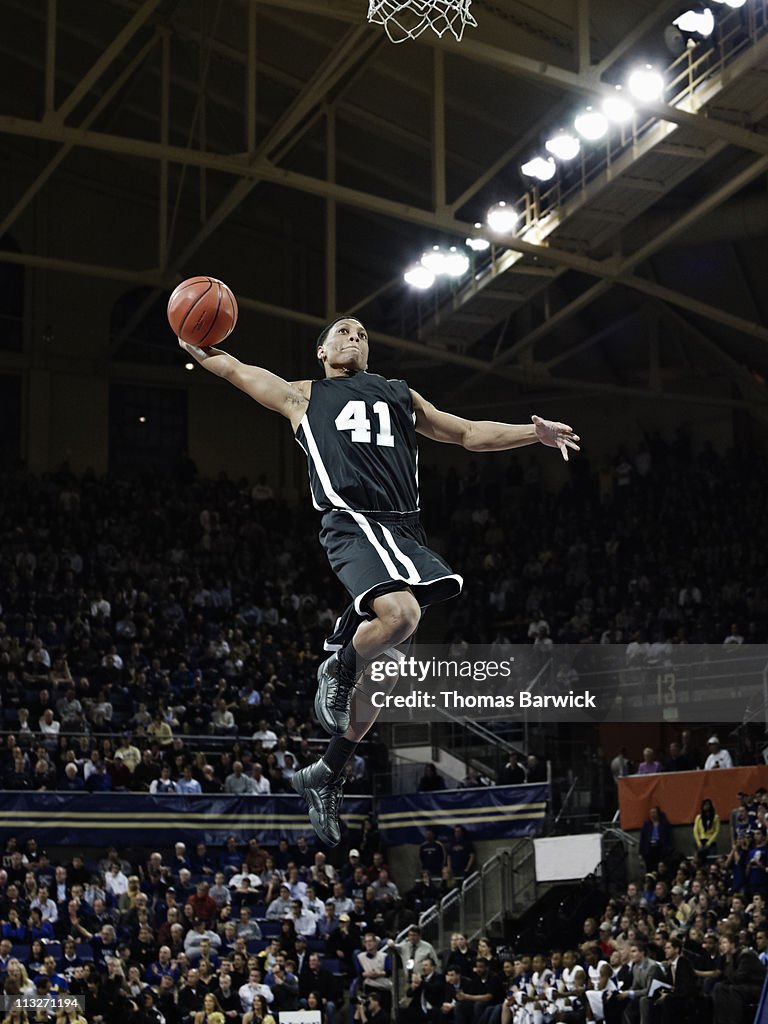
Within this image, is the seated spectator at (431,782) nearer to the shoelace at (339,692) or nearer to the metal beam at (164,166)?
the metal beam at (164,166)

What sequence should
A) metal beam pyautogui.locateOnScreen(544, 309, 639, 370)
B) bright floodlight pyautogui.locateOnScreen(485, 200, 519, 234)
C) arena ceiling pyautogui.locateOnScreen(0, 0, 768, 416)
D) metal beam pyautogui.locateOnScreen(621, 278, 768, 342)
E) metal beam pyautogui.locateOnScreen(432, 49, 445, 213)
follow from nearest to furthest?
1. arena ceiling pyautogui.locateOnScreen(0, 0, 768, 416)
2. metal beam pyautogui.locateOnScreen(432, 49, 445, 213)
3. bright floodlight pyautogui.locateOnScreen(485, 200, 519, 234)
4. metal beam pyautogui.locateOnScreen(621, 278, 768, 342)
5. metal beam pyautogui.locateOnScreen(544, 309, 639, 370)

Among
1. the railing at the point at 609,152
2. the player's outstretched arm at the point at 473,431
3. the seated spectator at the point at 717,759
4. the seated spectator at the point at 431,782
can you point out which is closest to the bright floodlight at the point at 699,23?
the railing at the point at 609,152

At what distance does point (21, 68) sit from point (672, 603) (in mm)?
20058

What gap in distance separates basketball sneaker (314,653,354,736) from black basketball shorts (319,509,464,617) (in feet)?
1.72

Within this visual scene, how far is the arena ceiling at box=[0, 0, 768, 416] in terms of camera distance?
81.0 ft

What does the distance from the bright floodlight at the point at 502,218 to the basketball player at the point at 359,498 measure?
20744 mm

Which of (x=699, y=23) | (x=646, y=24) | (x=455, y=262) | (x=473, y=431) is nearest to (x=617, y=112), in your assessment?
(x=646, y=24)

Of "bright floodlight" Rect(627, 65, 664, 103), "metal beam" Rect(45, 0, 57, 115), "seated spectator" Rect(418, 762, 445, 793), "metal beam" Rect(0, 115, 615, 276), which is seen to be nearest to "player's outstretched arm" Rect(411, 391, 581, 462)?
"bright floodlight" Rect(627, 65, 664, 103)

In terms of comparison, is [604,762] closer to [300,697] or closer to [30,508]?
[300,697]

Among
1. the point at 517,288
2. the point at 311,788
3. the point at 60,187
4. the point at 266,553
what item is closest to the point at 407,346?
the point at 517,288

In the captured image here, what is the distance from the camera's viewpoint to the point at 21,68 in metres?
36.1

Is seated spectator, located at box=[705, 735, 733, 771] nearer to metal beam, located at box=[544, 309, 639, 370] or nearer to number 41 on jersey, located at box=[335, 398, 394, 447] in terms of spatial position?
metal beam, located at box=[544, 309, 639, 370]

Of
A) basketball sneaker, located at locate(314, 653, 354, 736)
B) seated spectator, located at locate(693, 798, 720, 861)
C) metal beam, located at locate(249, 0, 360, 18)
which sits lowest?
seated spectator, located at locate(693, 798, 720, 861)

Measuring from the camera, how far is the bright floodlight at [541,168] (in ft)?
90.6
